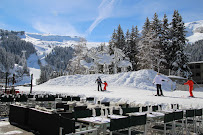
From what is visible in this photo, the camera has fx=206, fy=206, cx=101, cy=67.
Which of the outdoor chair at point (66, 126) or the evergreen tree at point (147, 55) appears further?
the evergreen tree at point (147, 55)

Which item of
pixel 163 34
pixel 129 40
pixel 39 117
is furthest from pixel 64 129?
pixel 129 40

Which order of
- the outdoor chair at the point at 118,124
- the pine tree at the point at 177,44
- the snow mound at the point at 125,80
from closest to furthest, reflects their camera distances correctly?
the outdoor chair at the point at 118,124 → the snow mound at the point at 125,80 → the pine tree at the point at 177,44

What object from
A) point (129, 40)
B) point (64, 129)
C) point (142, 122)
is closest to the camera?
point (64, 129)

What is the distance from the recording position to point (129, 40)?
56.8 m

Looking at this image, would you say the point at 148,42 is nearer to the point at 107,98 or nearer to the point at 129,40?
the point at 129,40

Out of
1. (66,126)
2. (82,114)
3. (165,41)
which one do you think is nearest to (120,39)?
(165,41)

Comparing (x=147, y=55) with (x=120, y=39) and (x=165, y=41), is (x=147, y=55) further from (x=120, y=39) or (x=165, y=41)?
(x=120, y=39)

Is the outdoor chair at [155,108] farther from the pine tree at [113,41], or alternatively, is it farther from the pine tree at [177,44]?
the pine tree at [113,41]

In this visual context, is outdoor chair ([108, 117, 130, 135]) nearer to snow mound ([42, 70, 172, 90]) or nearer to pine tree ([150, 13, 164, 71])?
snow mound ([42, 70, 172, 90])

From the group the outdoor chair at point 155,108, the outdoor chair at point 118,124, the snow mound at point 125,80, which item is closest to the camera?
the outdoor chair at point 118,124

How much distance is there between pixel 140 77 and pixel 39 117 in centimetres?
2302

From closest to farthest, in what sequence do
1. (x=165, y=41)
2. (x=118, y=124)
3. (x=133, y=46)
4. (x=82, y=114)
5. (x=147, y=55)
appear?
(x=118, y=124) → (x=82, y=114) → (x=147, y=55) → (x=165, y=41) → (x=133, y=46)

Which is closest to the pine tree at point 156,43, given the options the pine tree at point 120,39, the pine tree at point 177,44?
the pine tree at point 177,44

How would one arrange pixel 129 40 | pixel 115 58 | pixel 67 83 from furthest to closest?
pixel 129 40 < pixel 115 58 < pixel 67 83
